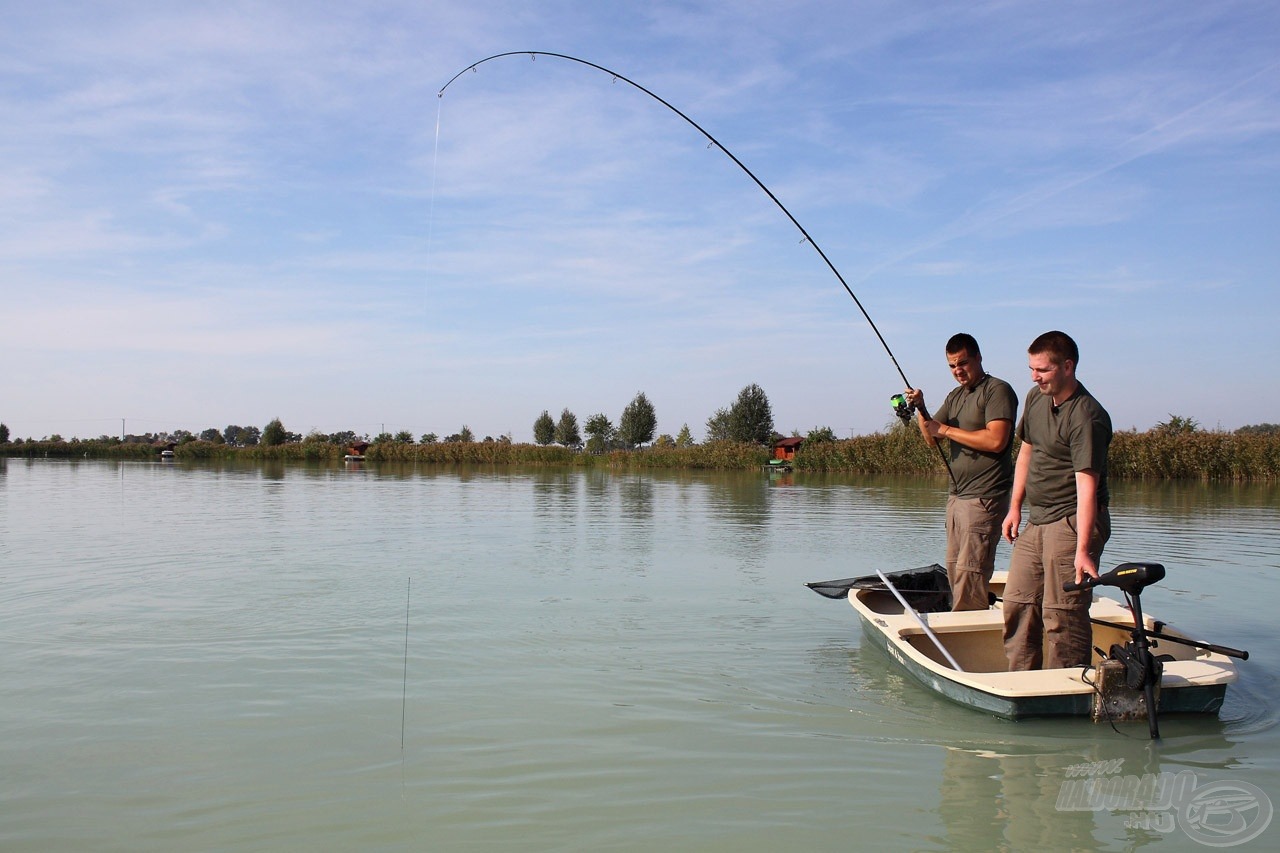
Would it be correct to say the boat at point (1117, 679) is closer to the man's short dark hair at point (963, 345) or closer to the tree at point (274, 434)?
the man's short dark hair at point (963, 345)

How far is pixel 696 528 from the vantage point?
16.0m

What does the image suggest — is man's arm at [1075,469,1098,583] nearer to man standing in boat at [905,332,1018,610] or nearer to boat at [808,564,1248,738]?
boat at [808,564,1248,738]

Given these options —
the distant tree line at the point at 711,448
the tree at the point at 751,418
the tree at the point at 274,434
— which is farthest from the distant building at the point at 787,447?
the tree at the point at 274,434

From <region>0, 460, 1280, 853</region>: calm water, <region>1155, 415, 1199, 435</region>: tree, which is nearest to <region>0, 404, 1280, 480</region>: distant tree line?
<region>1155, 415, 1199, 435</region>: tree

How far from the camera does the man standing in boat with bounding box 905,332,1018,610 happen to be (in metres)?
5.90

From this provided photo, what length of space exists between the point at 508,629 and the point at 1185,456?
1139 inches

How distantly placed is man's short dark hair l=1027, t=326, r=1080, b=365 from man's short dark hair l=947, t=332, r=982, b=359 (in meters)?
1.06

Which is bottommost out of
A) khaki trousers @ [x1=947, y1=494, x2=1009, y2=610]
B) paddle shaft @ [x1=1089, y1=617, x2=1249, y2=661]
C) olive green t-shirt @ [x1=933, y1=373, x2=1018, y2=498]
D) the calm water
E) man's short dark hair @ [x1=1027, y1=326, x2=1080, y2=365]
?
the calm water

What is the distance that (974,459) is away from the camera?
6070 millimetres

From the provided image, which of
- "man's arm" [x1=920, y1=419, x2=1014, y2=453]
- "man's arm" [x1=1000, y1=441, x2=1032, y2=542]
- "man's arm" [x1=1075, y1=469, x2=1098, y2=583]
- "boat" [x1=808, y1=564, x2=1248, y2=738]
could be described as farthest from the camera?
"man's arm" [x1=920, y1=419, x2=1014, y2=453]

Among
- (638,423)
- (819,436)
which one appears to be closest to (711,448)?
(819,436)

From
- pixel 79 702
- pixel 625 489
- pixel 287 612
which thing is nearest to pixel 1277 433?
pixel 625 489

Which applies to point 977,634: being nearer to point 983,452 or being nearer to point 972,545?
point 972,545

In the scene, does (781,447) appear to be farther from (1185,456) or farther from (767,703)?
(767,703)
